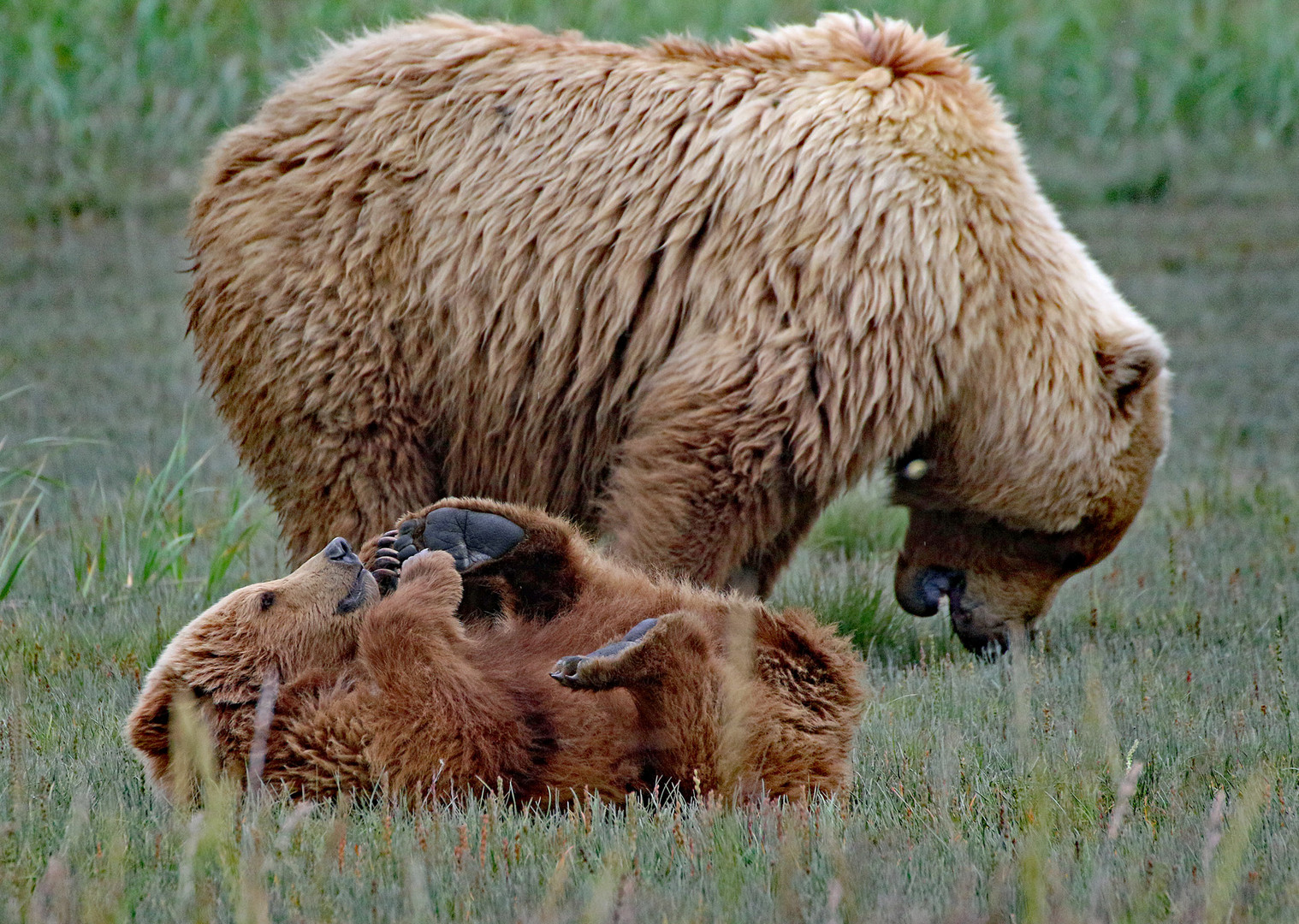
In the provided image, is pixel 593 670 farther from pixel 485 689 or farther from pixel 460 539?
pixel 460 539

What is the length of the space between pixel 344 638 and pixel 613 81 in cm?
258

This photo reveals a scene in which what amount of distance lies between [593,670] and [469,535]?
2.57 ft

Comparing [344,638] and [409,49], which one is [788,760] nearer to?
[344,638]

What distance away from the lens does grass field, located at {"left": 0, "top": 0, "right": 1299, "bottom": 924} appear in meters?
3.06

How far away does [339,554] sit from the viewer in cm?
420

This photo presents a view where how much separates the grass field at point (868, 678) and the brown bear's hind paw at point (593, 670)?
307mm

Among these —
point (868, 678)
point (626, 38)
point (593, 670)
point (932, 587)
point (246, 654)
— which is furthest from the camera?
point (626, 38)

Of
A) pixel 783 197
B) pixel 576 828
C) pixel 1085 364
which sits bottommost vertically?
pixel 576 828

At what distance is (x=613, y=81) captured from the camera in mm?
5660

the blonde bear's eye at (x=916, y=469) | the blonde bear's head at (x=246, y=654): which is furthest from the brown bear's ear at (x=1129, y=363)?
the blonde bear's head at (x=246, y=654)

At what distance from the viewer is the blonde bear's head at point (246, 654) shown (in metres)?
3.86

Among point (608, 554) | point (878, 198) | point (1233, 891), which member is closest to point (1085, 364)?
point (878, 198)

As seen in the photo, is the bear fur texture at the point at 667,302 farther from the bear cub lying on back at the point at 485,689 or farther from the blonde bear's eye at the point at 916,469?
the bear cub lying on back at the point at 485,689

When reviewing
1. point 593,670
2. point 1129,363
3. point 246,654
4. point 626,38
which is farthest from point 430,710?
point 626,38
